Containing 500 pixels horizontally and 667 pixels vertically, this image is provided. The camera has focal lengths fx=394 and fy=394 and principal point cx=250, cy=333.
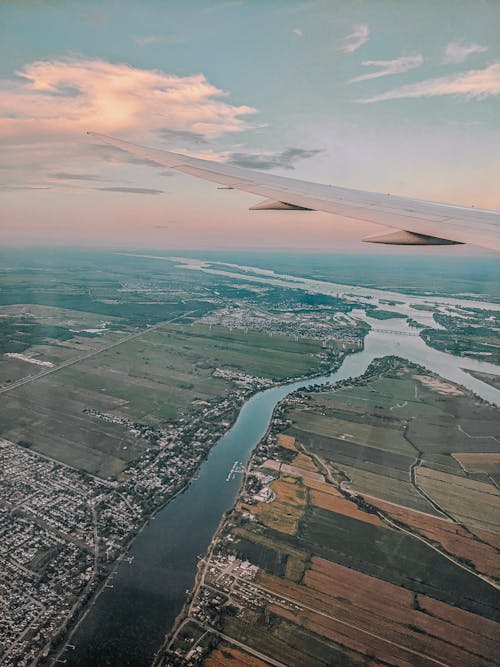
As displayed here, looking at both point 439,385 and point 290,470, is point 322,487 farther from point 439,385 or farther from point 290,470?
point 439,385

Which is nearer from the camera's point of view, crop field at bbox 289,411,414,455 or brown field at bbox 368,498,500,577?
brown field at bbox 368,498,500,577

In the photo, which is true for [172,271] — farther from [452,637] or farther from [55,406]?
[452,637]

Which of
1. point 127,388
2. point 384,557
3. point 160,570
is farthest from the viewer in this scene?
point 127,388

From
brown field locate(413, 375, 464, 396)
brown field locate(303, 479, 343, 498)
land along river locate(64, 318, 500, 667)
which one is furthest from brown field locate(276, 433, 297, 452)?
brown field locate(413, 375, 464, 396)

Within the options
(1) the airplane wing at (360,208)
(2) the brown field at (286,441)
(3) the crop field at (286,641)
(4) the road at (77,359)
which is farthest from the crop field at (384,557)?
(4) the road at (77,359)

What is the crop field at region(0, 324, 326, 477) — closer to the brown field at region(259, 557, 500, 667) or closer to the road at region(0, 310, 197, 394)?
the road at region(0, 310, 197, 394)

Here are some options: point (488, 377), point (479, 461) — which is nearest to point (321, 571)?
point (479, 461)
